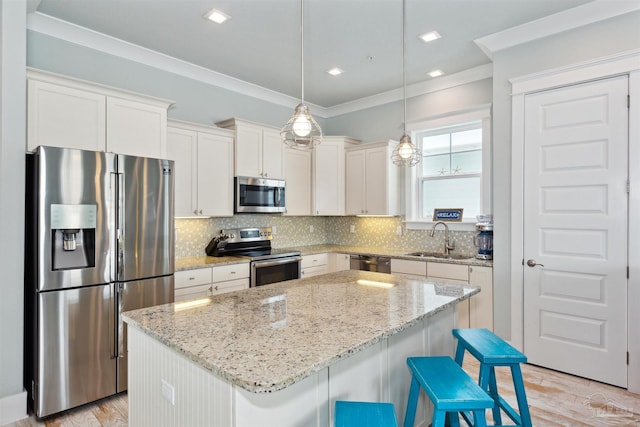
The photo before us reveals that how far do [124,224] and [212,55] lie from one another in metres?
1.99

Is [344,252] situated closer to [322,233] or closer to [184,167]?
[322,233]

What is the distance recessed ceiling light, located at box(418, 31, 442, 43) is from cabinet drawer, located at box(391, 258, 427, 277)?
2.27 meters

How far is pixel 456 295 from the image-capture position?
2.12m

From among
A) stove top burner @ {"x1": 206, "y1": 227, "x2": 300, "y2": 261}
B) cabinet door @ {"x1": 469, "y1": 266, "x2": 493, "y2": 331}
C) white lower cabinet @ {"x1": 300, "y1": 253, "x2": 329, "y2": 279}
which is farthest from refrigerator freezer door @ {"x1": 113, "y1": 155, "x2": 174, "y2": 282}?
cabinet door @ {"x1": 469, "y1": 266, "x2": 493, "y2": 331}

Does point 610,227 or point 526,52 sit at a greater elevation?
point 526,52

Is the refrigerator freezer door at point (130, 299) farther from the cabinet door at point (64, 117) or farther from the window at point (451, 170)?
the window at point (451, 170)

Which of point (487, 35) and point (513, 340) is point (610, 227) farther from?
point (487, 35)

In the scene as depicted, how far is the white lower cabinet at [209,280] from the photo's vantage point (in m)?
3.27

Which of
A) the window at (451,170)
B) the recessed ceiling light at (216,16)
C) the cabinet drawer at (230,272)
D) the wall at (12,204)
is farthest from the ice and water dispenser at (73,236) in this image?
the window at (451,170)

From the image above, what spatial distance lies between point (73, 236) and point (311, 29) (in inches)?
99.1

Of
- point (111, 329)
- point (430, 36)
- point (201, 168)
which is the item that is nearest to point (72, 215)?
point (111, 329)

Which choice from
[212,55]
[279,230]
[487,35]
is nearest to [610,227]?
[487,35]

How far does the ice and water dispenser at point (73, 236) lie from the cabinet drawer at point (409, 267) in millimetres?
3022

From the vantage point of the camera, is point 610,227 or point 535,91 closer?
point 610,227
